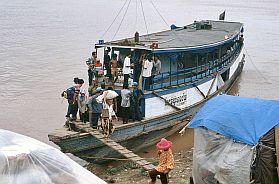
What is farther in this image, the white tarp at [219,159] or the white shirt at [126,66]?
the white shirt at [126,66]

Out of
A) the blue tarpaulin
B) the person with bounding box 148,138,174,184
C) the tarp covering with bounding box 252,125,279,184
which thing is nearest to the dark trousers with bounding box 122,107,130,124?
the blue tarpaulin

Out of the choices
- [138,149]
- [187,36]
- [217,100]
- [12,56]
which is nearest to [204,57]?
[187,36]

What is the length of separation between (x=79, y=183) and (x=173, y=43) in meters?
9.59

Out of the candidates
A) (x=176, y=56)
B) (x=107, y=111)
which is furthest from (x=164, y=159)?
(x=176, y=56)

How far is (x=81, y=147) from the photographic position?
10.3m

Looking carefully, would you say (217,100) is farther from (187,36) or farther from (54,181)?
(187,36)

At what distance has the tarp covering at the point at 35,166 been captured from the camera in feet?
15.5

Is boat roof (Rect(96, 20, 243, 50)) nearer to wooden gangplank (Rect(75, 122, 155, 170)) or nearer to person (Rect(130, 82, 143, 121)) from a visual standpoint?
person (Rect(130, 82, 143, 121))

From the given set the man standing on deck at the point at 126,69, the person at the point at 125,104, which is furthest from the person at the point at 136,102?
the man standing on deck at the point at 126,69

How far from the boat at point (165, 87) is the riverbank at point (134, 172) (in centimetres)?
48

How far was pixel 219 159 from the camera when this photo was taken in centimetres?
760

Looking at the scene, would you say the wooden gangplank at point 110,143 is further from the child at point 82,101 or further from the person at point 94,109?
the child at point 82,101

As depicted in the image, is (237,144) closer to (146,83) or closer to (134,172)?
(134,172)

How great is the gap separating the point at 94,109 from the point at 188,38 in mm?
6131
